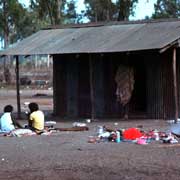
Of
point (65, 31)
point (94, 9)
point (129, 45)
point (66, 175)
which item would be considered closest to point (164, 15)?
point (94, 9)

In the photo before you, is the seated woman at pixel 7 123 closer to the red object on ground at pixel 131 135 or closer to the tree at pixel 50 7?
the red object on ground at pixel 131 135

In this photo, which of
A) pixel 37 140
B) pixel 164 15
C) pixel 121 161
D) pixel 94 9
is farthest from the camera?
pixel 94 9

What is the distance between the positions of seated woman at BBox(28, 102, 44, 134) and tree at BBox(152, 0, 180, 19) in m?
50.4

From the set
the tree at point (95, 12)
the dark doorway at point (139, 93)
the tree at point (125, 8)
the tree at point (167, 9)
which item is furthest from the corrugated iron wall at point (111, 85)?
the tree at point (167, 9)

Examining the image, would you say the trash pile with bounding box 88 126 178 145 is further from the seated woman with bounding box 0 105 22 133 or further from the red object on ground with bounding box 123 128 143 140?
the seated woman with bounding box 0 105 22 133

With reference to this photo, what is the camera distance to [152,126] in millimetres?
20422

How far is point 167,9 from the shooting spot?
227 ft

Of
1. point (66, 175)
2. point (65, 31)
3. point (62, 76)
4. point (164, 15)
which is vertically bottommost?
point (66, 175)

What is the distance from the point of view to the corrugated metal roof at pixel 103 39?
2142 cm

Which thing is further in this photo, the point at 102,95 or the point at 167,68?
the point at 102,95

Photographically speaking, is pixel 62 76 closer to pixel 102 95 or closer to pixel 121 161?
pixel 102 95

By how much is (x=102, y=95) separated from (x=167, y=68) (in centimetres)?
290

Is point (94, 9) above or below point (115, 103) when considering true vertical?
above

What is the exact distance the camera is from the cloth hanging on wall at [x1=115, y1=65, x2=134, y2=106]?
2338 cm
